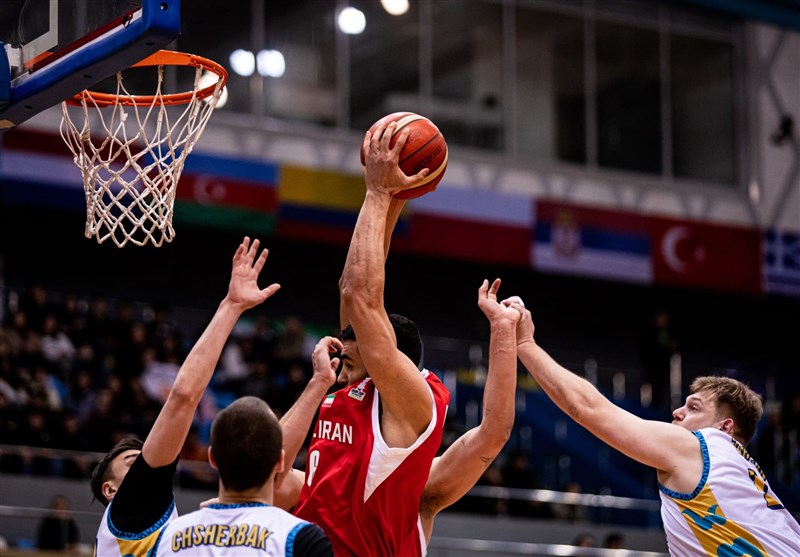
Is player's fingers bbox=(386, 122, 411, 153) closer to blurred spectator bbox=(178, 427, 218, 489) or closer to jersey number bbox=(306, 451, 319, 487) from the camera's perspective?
jersey number bbox=(306, 451, 319, 487)

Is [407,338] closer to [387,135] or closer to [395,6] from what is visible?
[387,135]

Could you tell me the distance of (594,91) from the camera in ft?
71.1

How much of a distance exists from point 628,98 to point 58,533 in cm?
1432

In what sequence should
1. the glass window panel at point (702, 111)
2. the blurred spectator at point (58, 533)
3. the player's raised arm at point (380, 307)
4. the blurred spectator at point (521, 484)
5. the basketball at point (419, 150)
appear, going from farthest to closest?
the glass window panel at point (702, 111), the blurred spectator at point (521, 484), the blurred spectator at point (58, 533), the basketball at point (419, 150), the player's raised arm at point (380, 307)

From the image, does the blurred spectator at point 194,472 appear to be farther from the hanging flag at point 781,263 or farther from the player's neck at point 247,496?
the hanging flag at point 781,263

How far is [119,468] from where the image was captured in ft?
15.6

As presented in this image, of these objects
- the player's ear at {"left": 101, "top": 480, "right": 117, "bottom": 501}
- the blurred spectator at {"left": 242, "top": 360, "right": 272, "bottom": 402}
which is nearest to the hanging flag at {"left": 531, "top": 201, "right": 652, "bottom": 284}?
the blurred spectator at {"left": 242, "top": 360, "right": 272, "bottom": 402}

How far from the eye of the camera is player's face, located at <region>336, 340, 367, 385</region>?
16.3 ft

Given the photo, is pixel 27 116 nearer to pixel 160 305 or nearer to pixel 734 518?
pixel 734 518

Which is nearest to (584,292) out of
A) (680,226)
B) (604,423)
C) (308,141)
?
(680,226)

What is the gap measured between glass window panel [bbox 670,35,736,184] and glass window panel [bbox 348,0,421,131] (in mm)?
5076

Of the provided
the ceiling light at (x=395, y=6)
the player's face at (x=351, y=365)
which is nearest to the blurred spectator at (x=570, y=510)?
the ceiling light at (x=395, y=6)

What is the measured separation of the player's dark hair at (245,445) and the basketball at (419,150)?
1.49 metres

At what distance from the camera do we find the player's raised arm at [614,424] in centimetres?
479
